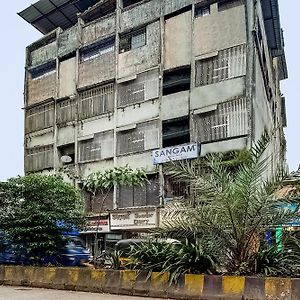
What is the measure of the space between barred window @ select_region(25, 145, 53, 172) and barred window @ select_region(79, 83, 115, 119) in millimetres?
4589

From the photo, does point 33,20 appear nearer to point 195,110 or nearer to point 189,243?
point 195,110

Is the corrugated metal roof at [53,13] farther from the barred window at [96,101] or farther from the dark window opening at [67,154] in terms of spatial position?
the dark window opening at [67,154]

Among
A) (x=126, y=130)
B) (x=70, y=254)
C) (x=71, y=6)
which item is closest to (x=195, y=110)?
(x=126, y=130)

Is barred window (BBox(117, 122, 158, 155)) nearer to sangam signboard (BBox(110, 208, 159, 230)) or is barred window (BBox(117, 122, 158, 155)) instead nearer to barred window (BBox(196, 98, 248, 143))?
barred window (BBox(196, 98, 248, 143))

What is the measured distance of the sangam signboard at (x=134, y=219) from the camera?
2849cm

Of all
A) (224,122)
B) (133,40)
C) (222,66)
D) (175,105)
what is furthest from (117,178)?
(133,40)

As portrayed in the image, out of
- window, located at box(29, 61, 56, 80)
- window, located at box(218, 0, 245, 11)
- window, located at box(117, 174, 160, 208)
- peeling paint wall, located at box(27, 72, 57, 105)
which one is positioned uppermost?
window, located at box(218, 0, 245, 11)

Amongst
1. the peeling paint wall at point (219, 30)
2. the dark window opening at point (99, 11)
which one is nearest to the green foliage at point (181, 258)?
the peeling paint wall at point (219, 30)

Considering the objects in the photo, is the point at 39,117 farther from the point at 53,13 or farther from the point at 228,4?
the point at 228,4

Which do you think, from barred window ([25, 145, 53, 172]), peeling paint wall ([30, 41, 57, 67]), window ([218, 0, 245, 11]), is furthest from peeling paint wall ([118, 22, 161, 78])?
barred window ([25, 145, 53, 172])

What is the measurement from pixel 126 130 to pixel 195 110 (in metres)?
5.85

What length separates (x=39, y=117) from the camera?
128ft

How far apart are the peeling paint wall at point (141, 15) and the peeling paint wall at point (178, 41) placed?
1.55m

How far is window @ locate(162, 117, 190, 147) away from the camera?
29.4 metres
